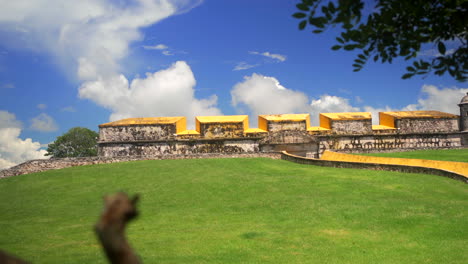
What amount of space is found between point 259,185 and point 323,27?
10.7 m

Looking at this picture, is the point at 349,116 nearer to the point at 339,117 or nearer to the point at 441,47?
the point at 339,117

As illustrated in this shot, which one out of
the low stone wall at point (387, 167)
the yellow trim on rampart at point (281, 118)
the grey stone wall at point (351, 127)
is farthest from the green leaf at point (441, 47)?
the grey stone wall at point (351, 127)

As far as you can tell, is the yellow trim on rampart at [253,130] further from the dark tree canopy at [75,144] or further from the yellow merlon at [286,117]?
the dark tree canopy at [75,144]

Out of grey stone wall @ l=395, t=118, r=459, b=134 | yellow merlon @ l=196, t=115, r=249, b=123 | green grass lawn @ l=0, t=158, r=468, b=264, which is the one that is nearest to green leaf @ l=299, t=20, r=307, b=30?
green grass lawn @ l=0, t=158, r=468, b=264

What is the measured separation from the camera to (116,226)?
1513 millimetres

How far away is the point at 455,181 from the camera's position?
1442 cm

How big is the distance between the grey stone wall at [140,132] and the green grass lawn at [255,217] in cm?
1239

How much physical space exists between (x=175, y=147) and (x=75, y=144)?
22.6 m

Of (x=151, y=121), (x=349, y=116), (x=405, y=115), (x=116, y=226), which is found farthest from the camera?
(x=405, y=115)

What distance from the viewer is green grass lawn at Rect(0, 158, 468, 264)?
7.04 m

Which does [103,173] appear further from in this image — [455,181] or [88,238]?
[455,181]

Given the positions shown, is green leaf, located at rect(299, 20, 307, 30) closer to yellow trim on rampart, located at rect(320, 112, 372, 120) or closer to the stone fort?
the stone fort

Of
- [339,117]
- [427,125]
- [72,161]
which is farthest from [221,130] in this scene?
[427,125]

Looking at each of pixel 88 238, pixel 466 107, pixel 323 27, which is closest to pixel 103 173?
pixel 88 238
